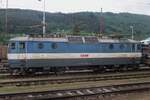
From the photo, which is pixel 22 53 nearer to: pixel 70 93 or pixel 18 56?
pixel 18 56

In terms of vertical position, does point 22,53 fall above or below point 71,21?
below

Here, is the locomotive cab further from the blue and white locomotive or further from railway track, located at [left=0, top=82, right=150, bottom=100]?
railway track, located at [left=0, top=82, right=150, bottom=100]

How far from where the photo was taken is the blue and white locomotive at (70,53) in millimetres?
36438

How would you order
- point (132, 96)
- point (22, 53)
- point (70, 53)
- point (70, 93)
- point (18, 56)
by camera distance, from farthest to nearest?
1. point (70, 53)
2. point (22, 53)
3. point (18, 56)
4. point (132, 96)
5. point (70, 93)

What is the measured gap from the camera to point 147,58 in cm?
4578

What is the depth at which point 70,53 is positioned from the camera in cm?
3944

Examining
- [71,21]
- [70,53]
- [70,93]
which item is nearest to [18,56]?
[70,53]

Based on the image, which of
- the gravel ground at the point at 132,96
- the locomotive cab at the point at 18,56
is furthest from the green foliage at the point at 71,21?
the gravel ground at the point at 132,96

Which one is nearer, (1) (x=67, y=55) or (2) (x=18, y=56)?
(2) (x=18, y=56)

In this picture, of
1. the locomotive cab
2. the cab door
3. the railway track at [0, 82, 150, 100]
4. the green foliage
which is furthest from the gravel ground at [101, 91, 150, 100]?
the green foliage

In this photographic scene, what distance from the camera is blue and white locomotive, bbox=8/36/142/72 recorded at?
36438mm

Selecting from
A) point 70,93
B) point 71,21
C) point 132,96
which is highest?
point 71,21

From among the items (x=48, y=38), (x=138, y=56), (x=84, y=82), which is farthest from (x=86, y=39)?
(x=84, y=82)

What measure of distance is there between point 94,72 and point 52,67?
5.68 meters
